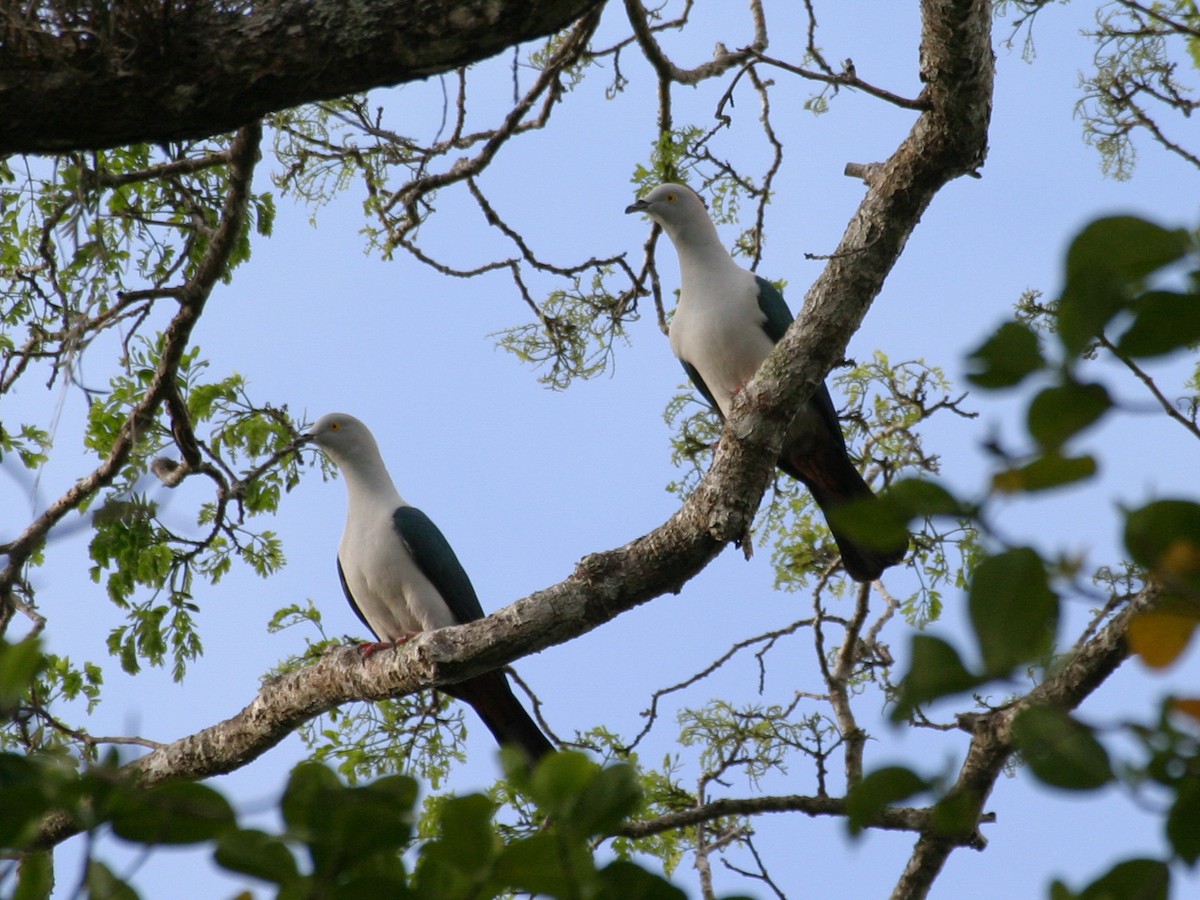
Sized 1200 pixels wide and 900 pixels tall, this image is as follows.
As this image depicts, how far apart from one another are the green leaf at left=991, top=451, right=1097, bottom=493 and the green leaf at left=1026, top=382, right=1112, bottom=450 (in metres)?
0.02

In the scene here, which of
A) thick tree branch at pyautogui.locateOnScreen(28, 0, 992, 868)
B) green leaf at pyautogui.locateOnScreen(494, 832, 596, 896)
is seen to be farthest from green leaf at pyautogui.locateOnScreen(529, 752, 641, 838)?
thick tree branch at pyautogui.locateOnScreen(28, 0, 992, 868)

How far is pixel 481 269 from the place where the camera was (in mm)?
5086

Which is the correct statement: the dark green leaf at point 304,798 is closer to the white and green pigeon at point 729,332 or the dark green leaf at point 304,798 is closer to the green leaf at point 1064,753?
the green leaf at point 1064,753

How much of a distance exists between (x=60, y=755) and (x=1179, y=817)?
812 millimetres

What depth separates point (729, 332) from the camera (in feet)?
17.3

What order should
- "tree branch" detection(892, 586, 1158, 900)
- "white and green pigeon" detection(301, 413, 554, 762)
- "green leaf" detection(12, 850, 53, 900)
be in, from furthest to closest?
"white and green pigeon" detection(301, 413, 554, 762)
"tree branch" detection(892, 586, 1158, 900)
"green leaf" detection(12, 850, 53, 900)

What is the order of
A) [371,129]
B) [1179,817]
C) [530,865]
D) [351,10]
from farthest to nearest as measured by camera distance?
1. [371,129]
2. [351,10]
3. [530,865]
4. [1179,817]

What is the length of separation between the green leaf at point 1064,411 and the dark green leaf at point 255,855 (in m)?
0.60

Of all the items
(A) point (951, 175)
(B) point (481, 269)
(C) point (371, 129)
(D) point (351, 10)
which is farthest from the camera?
(B) point (481, 269)

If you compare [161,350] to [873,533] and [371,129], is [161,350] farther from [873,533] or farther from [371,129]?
[873,533]

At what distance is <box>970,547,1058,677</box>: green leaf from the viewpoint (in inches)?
28.8

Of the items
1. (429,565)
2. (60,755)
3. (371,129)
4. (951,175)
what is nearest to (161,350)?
(371,129)

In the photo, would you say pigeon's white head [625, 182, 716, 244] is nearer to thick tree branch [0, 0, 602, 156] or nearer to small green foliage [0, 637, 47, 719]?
thick tree branch [0, 0, 602, 156]

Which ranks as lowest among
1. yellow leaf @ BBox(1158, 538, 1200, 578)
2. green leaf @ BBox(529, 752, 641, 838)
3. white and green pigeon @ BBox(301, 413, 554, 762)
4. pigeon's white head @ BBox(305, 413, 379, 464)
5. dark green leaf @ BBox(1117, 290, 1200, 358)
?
yellow leaf @ BBox(1158, 538, 1200, 578)
